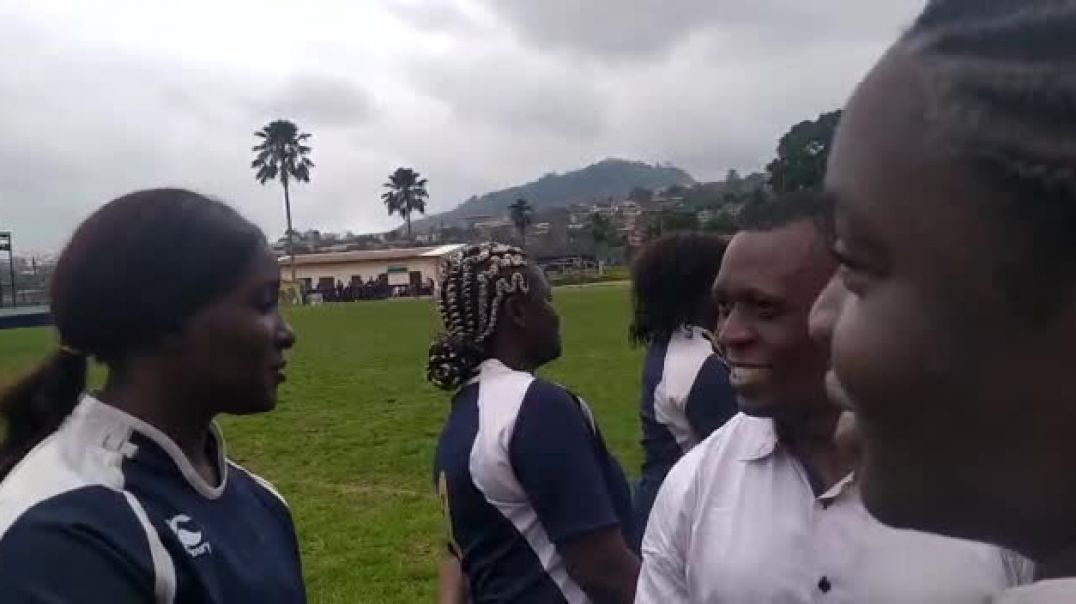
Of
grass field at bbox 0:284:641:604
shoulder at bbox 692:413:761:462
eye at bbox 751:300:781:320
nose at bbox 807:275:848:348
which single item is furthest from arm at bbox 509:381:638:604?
nose at bbox 807:275:848:348

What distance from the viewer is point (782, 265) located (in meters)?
Result: 2.63

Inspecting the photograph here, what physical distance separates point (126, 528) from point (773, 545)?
1204mm

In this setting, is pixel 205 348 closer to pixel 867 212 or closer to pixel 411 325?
pixel 867 212

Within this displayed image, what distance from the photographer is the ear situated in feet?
13.0

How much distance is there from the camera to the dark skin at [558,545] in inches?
136

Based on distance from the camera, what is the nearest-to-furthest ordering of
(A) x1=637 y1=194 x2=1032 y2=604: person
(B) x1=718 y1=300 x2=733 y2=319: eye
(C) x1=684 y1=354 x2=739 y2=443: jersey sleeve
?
(A) x1=637 y1=194 x2=1032 y2=604: person < (B) x1=718 y1=300 x2=733 y2=319: eye < (C) x1=684 y1=354 x2=739 y2=443: jersey sleeve

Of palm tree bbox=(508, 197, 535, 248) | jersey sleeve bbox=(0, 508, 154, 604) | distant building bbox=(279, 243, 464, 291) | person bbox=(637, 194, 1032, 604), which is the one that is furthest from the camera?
palm tree bbox=(508, 197, 535, 248)

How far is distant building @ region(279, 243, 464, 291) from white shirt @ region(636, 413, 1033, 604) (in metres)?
87.2

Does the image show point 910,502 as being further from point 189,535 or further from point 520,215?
point 520,215

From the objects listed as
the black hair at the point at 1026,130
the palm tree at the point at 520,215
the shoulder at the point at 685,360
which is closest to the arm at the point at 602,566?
the shoulder at the point at 685,360

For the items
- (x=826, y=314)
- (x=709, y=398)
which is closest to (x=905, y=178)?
(x=826, y=314)

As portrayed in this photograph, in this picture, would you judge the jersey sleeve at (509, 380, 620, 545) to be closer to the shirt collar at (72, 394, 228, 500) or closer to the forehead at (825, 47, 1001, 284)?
the shirt collar at (72, 394, 228, 500)

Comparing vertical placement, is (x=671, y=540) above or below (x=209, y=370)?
below

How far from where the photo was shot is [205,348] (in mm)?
2631
